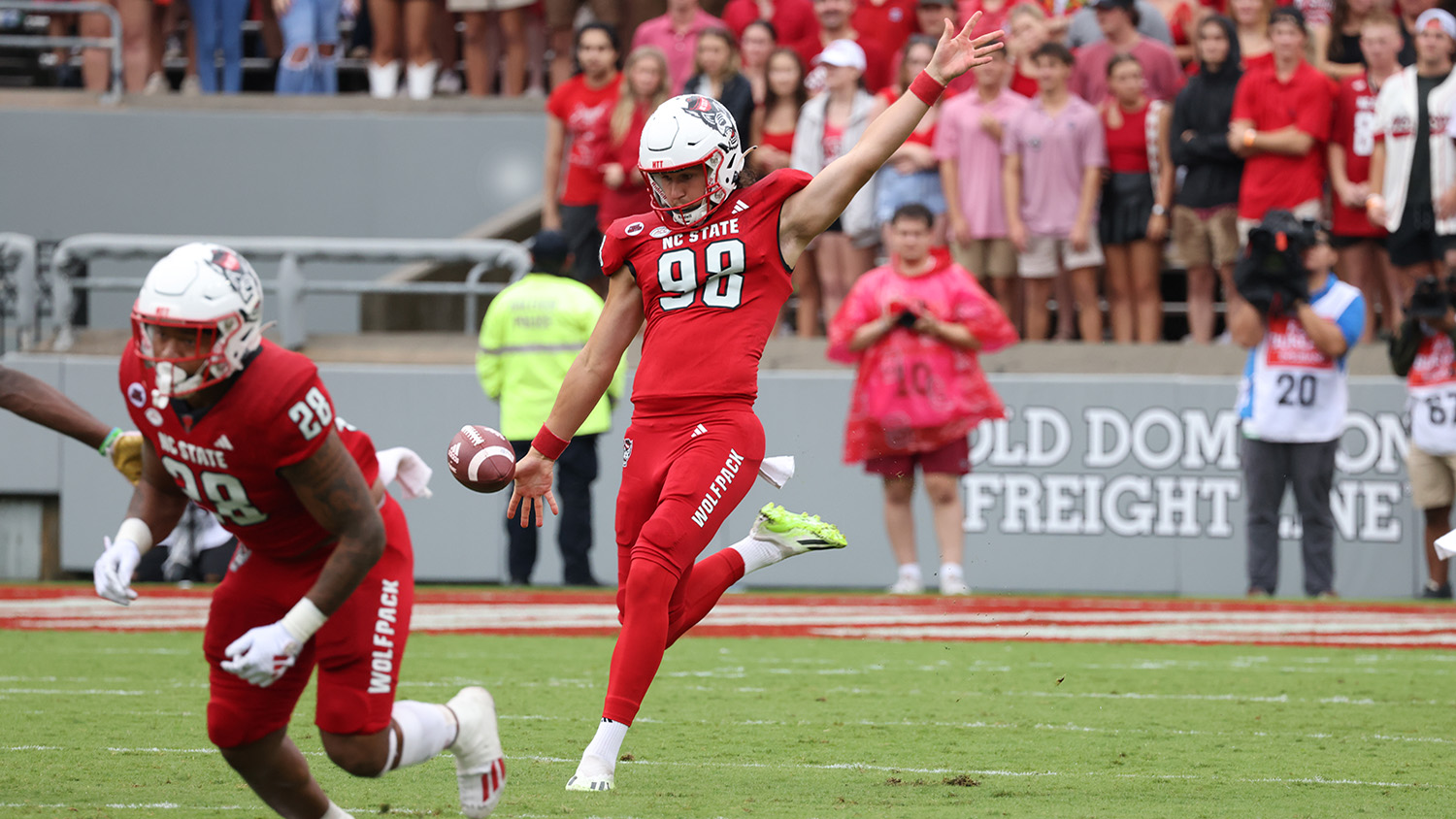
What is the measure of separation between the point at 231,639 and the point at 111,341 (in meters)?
8.92

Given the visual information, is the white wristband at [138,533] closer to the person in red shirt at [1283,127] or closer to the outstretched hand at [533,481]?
the outstretched hand at [533,481]

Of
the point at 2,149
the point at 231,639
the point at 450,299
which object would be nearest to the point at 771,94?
the point at 450,299

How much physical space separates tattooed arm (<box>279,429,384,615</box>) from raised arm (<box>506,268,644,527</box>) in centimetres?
150

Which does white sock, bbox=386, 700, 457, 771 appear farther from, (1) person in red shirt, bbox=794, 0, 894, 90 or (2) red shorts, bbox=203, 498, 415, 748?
(1) person in red shirt, bbox=794, 0, 894, 90

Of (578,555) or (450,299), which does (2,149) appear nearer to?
(450,299)

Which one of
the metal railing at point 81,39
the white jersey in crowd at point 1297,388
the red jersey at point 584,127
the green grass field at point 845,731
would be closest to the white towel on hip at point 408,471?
the green grass field at point 845,731

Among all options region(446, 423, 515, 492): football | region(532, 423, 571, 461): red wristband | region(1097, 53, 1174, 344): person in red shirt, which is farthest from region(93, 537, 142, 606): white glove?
region(1097, 53, 1174, 344): person in red shirt

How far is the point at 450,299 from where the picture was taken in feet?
45.8

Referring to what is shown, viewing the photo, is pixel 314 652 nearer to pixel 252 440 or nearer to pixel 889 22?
pixel 252 440

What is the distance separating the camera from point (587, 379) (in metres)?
5.59

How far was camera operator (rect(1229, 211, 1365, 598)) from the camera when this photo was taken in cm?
981

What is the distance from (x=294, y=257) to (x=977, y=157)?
15.1 ft

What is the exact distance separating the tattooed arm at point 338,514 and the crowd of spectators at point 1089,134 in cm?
780

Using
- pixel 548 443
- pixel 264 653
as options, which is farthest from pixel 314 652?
pixel 548 443
